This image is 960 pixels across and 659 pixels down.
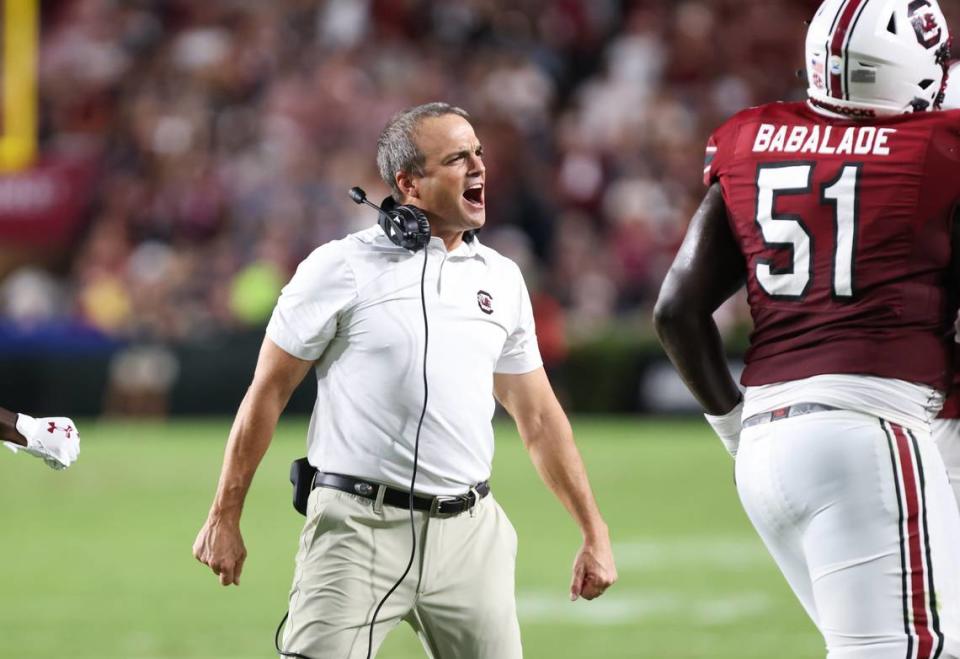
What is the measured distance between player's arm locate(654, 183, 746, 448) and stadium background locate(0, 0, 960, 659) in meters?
6.98

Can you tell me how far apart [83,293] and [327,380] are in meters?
14.6

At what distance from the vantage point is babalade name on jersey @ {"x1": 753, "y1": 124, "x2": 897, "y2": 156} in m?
3.49

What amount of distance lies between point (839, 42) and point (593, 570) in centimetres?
146

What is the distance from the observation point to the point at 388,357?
13.2ft

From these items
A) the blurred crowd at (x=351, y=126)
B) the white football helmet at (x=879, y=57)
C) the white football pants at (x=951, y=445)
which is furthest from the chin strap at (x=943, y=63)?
the blurred crowd at (x=351, y=126)

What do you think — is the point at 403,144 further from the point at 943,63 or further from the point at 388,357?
the point at 943,63

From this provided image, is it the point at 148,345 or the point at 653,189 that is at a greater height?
the point at 653,189

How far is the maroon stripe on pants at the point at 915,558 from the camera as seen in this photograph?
331cm

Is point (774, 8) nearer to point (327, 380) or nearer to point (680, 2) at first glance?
point (680, 2)

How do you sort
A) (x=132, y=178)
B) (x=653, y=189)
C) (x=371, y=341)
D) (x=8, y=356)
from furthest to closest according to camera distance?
(x=132, y=178) < (x=653, y=189) < (x=8, y=356) < (x=371, y=341)

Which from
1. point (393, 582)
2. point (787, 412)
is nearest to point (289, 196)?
point (393, 582)

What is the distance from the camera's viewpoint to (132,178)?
19.3 m

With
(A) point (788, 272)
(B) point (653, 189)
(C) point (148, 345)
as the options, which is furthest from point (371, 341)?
(B) point (653, 189)

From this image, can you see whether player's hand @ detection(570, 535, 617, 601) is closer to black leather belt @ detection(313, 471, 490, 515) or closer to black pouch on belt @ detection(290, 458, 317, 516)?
black leather belt @ detection(313, 471, 490, 515)
